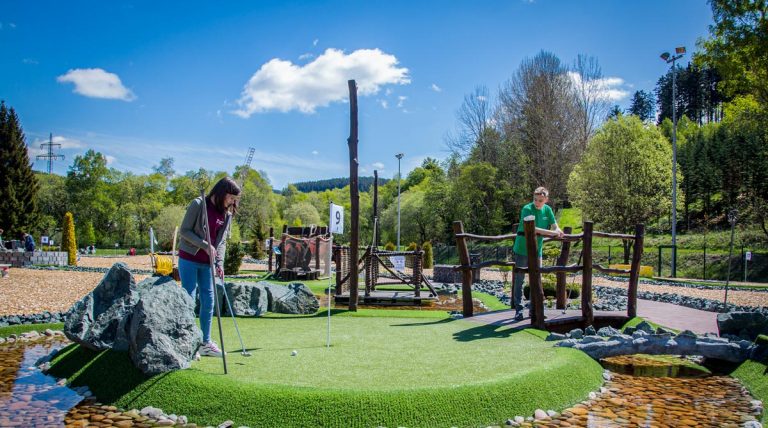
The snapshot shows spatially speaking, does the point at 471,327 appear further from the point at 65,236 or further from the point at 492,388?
the point at 65,236

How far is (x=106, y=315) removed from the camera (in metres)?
5.27

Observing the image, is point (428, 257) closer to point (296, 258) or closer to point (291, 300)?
point (296, 258)

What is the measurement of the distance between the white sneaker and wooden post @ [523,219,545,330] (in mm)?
4090

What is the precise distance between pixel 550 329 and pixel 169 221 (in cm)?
5660

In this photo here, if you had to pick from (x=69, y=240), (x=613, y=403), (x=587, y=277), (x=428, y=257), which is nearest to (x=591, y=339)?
(x=587, y=277)

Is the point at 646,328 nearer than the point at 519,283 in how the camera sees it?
Yes

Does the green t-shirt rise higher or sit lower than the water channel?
higher

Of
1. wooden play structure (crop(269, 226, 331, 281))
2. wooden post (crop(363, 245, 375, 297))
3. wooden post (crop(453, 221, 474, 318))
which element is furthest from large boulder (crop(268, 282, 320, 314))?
wooden play structure (crop(269, 226, 331, 281))

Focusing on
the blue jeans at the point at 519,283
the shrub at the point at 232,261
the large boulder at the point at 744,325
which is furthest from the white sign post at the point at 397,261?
the shrub at the point at 232,261

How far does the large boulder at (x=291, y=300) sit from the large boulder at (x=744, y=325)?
633 cm

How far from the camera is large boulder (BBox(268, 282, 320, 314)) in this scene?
9.58 m

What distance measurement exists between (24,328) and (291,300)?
4.03 meters

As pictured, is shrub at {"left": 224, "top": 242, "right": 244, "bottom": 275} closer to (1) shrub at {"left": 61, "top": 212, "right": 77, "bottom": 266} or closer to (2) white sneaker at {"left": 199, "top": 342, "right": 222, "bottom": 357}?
(1) shrub at {"left": 61, "top": 212, "right": 77, "bottom": 266}

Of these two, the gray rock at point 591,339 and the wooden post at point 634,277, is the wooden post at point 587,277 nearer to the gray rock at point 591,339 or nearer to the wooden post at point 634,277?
the wooden post at point 634,277
